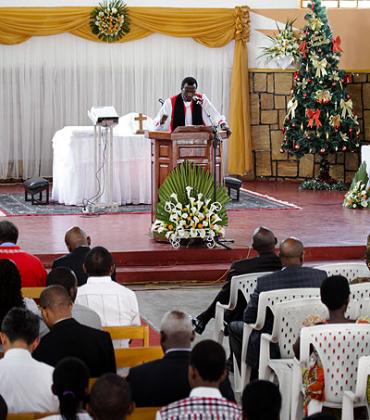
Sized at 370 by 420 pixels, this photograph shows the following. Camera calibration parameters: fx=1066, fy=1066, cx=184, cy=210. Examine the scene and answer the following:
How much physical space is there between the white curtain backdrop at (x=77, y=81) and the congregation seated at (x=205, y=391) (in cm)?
1383

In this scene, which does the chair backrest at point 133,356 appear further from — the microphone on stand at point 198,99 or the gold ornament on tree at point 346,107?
the gold ornament on tree at point 346,107

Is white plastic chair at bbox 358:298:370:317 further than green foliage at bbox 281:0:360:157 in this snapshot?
No

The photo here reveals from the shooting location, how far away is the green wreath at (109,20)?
17.4 m

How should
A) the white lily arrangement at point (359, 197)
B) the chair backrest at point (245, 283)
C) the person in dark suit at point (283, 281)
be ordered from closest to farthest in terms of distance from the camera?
the person in dark suit at point (283, 281) → the chair backrest at point (245, 283) → the white lily arrangement at point (359, 197)

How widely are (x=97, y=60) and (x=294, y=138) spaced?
360 cm

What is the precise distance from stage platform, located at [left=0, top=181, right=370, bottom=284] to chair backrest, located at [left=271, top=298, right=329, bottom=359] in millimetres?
4431

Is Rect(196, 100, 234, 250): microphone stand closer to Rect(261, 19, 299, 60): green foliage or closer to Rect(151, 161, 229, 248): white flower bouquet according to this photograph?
Rect(151, 161, 229, 248): white flower bouquet

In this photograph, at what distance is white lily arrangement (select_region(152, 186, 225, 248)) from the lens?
1072 cm

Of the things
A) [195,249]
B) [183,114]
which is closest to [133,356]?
[195,249]

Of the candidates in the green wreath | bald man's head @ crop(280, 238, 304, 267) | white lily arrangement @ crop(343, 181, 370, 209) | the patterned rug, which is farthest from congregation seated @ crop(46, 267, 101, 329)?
the green wreath

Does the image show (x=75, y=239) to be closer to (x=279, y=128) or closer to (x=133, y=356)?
(x=133, y=356)

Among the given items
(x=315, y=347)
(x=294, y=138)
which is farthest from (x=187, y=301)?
A: (x=294, y=138)

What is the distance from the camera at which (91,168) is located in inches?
588

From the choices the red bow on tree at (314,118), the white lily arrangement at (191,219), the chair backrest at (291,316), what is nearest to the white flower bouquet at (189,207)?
the white lily arrangement at (191,219)
